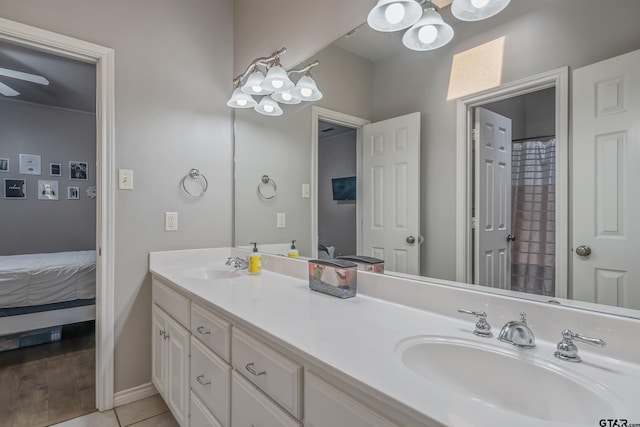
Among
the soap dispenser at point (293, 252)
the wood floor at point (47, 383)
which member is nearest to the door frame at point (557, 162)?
the soap dispenser at point (293, 252)

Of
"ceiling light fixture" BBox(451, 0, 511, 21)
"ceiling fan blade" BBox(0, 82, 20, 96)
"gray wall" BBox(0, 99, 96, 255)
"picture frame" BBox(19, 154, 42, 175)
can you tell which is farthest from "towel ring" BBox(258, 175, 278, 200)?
"picture frame" BBox(19, 154, 42, 175)

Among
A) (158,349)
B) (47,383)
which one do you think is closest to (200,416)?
(158,349)

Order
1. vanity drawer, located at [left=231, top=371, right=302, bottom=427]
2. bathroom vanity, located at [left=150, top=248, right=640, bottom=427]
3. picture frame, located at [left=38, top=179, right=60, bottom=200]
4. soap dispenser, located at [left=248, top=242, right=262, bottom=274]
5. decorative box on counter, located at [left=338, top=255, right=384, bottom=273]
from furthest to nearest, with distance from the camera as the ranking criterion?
1. picture frame, located at [left=38, top=179, right=60, bottom=200]
2. soap dispenser, located at [left=248, top=242, right=262, bottom=274]
3. decorative box on counter, located at [left=338, top=255, right=384, bottom=273]
4. vanity drawer, located at [left=231, top=371, right=302, bottom=427]
5. bathroom vanity, located at [left=150, top=248, right=640, bottom=427]

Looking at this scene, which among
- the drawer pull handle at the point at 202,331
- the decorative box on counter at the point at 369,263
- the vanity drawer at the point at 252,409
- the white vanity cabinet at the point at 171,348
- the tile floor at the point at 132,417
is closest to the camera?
the vanity drawer at the point at 252,409

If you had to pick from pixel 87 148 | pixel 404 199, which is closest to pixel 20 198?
pixel 87 148

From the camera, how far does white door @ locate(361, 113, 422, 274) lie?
4.32ft

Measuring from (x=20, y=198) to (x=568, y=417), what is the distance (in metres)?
5.28

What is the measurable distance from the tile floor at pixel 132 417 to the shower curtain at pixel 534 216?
1.87 meters

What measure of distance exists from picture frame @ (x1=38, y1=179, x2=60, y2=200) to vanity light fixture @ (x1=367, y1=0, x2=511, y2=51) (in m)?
4.55

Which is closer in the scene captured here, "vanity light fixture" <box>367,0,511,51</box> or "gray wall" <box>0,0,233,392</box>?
"vanity light fixture" <box>367,0,511,51</box>

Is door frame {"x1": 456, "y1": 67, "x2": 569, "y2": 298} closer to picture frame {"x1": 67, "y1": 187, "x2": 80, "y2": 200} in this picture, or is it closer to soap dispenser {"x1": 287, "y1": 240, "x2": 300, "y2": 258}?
soap dispenser {"x1": 287, "y1": 240, "x2": 300, "y2": 258}

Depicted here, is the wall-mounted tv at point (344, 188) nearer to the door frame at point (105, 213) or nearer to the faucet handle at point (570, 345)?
the faucet handle at point (570, 345)

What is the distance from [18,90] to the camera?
357 centimetres

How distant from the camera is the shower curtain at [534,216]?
98 cm
